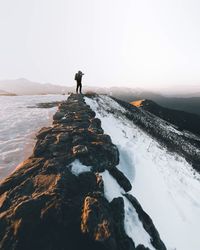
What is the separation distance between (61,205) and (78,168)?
2.06m

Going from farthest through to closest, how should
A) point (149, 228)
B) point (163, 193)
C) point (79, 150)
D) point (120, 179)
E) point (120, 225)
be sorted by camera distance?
point (163, 193) < point (120, 179) < point (79, 150) < point (149, 228) < point (120, 225)

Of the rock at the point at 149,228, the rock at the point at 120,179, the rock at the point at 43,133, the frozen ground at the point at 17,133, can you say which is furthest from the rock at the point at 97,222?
the rock at the point at 43,133

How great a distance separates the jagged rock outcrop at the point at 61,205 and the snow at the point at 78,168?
7 centimetres

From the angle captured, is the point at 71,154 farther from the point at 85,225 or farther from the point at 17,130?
the point at 17,130

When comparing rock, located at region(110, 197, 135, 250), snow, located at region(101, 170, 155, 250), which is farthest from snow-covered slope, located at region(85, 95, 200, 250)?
rock, located at region(110, 197, 135, 250)

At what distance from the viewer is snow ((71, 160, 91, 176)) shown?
25.9 ft

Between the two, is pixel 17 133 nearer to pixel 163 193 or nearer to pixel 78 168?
pixel 78 168

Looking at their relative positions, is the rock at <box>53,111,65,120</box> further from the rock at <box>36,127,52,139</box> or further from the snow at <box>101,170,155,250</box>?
the snow at <box>101,170,155,250</box>

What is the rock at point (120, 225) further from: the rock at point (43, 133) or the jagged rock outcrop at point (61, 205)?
the rock at point (43, 133)

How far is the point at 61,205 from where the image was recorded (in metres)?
6.12

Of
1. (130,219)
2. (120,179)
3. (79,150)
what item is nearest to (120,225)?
(130,219)

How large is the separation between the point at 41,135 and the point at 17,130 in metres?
2.70

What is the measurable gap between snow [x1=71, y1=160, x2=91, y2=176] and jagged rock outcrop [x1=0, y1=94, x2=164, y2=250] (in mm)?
74

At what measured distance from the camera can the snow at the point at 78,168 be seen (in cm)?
789
